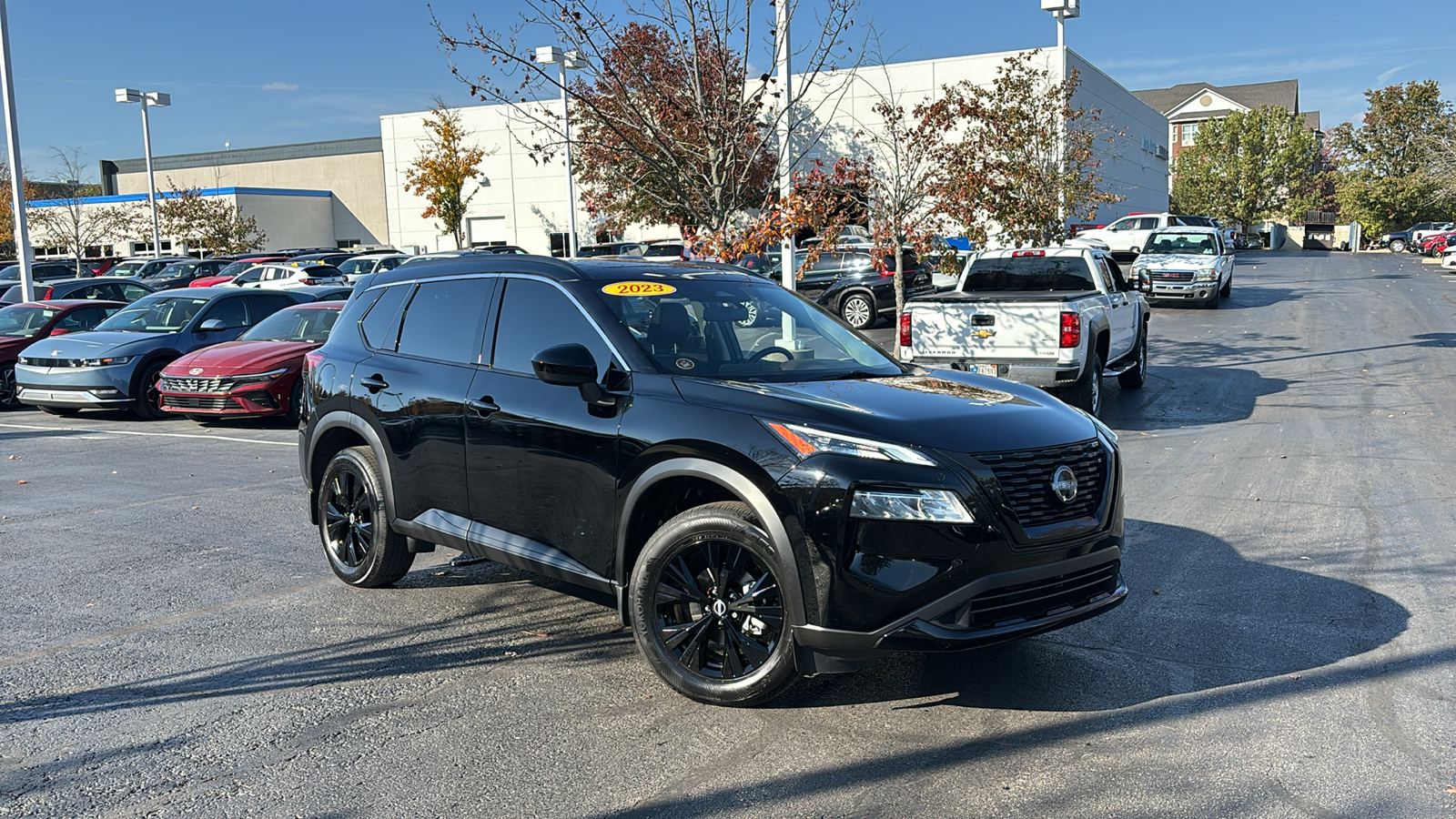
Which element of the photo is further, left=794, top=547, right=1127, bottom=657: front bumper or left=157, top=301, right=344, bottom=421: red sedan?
left=157, top=301, right=344, bottom=421: red sedan

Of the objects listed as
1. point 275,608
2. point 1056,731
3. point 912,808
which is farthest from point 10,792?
point 1056,731

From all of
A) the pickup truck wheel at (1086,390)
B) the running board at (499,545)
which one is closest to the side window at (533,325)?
the running board at (499,545)

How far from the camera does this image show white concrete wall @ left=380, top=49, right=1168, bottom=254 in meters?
39.9

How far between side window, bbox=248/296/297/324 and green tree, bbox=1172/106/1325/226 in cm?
6474

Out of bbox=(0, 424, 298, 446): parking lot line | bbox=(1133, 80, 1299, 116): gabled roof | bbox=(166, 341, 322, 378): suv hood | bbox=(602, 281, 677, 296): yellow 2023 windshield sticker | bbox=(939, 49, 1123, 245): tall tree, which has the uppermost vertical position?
bbox=(1133, 80, 1299, 116): gabled roof

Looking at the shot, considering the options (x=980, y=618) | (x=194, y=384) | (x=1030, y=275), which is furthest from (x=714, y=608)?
(x=194, y=384)

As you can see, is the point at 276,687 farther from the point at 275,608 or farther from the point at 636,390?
the point at 636,390

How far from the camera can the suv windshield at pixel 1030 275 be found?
13516 millimetres

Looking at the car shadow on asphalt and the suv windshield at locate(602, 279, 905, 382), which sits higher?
the suv windshield at locate(602, 279, 905, 382)

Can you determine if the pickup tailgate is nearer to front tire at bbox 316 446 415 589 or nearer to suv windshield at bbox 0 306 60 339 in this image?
front tire at bbox 316 446 415 589

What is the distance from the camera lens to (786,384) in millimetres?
5078

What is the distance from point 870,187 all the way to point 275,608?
12328 millimetres

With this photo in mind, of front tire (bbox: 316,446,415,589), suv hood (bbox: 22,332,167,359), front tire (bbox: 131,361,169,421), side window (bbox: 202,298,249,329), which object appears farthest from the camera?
side window (bbox: 202,298,249,329)

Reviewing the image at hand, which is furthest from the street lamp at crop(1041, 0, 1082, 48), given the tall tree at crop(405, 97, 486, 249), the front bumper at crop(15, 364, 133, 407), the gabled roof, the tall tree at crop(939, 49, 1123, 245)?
the gabled roof
